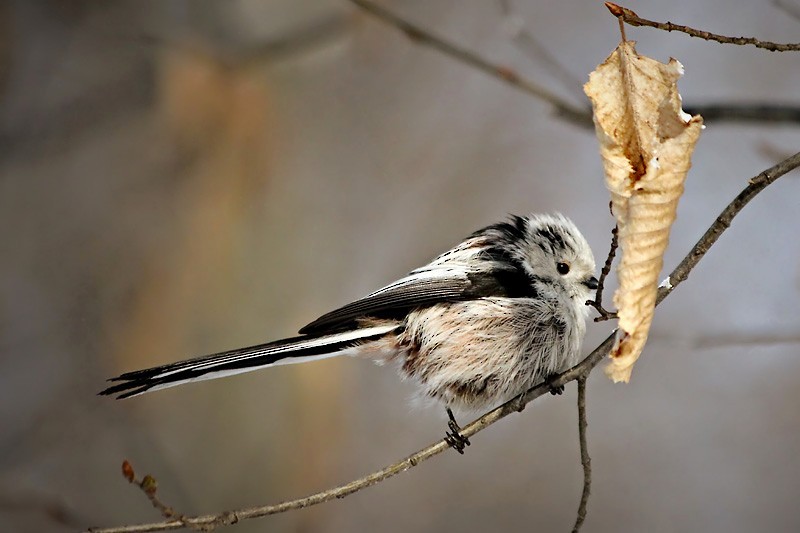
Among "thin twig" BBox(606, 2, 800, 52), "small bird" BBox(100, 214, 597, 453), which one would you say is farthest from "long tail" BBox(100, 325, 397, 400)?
"thin twig" BBox(606, 2, 800, 52)

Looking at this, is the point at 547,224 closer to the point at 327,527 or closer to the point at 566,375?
the point at 566,375

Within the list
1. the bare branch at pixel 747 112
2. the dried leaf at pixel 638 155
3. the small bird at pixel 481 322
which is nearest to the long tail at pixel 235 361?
the small bird at pixel 481 322

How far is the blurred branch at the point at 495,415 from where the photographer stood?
1300 millimetres

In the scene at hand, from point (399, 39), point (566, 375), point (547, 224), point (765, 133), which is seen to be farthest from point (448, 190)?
point (566, 375)

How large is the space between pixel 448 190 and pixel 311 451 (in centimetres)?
126

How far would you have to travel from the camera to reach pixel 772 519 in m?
2.77

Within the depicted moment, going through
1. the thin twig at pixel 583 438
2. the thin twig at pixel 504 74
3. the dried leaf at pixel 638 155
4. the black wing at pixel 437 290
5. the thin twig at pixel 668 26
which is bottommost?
the thin twig at pixel 583 438

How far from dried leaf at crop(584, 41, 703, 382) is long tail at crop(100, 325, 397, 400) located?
81cm

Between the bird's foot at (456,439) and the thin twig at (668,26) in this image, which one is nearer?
the thin twig at (668,26)

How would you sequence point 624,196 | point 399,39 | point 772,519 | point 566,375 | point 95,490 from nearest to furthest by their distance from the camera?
point 624,196, point 566,375, point 772,519, point 95,490, point 399,39

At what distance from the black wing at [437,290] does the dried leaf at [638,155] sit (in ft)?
2.53

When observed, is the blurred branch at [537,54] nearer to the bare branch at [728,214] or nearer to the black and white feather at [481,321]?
the black and white feather at [481,321]

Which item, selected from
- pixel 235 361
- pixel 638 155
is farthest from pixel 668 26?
pixel 235 361

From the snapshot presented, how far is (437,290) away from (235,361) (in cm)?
60
